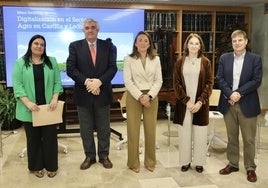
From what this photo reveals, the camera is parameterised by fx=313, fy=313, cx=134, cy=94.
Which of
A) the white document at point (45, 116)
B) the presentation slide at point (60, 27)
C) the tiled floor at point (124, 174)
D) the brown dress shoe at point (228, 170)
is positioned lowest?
the tiled floor at point (124, 174)

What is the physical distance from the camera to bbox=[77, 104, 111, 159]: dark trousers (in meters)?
3.46

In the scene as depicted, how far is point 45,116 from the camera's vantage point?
3.15 metres

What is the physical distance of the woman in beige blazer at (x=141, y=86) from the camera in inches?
129

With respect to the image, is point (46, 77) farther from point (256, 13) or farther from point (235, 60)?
point (256, 13)

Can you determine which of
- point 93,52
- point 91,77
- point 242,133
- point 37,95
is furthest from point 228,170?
point 37,95

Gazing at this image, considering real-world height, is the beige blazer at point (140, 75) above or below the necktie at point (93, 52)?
below

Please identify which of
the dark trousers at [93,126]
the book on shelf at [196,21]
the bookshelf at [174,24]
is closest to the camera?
the dark trousers at [93,126]

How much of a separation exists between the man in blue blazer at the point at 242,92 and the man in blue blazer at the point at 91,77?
123cm

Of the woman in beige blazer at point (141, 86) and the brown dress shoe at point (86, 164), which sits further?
the brown dress shoe at point (86, 164)

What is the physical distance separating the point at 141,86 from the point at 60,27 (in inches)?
110

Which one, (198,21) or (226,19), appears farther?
(226,19)

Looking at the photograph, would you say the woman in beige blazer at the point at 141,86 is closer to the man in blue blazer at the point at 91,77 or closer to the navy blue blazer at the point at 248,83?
the man in blue blazer at the point at 91,77

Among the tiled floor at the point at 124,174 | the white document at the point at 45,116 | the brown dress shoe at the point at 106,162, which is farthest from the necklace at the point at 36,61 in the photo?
the brown dress shoe at the point at 106,162

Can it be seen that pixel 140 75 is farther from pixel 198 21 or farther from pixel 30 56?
pixel 198 21
